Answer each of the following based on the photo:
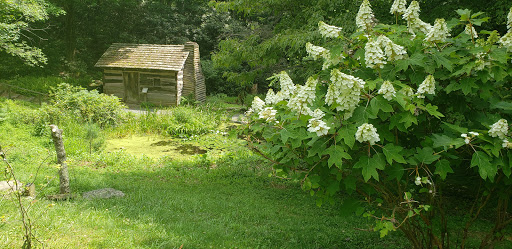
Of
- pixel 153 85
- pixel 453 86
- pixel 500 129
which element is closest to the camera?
pixel 500 129

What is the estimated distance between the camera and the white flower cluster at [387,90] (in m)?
2.95

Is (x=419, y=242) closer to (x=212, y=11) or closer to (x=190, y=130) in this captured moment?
(x=190, y=130)

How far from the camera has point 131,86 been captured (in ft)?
73.2

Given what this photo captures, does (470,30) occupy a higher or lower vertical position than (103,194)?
higher

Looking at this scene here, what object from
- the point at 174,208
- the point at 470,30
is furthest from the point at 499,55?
the point at 174,208

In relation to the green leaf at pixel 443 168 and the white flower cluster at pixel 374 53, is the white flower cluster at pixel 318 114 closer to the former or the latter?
the white flower cluster at pixel 374 53

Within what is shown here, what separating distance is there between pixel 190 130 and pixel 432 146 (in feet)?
40.7

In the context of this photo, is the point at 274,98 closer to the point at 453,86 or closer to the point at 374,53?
the point at 374,53

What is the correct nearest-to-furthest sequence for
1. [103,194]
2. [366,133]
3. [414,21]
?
[366,133] → [414,21] → [103,194]

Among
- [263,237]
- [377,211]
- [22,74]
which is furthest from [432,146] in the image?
[22,74]

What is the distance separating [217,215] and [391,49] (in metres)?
4.06

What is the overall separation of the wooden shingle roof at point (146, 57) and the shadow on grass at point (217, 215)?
12804mm

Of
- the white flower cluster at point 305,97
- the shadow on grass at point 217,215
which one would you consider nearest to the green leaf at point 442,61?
the white flower cluster at point 305,97

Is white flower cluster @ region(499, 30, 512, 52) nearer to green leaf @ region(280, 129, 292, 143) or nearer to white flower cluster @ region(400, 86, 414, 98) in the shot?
white flower cluster @ region(400, 86, 414, 98)
